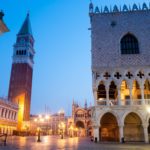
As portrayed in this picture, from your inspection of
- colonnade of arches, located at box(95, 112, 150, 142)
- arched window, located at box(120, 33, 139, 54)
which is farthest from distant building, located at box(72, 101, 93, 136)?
arched window, located at box(120, 33, 139, 54)

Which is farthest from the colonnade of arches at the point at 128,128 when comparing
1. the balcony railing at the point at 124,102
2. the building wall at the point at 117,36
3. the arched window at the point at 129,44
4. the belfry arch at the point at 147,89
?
the arched window at the point at 129,44

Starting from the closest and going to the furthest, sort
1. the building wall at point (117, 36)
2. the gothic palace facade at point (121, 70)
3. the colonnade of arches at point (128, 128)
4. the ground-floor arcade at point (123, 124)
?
the ground-floor arcade at point (123, 124), the gothic palace facade at point (121, 70), the colonnade of arches at point (128, 128), the building wall at point (117, 36)

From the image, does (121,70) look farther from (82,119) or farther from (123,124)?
(82,119)

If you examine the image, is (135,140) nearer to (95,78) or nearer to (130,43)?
(95,78)

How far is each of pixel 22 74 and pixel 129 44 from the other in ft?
140

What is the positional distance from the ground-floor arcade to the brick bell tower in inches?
1435

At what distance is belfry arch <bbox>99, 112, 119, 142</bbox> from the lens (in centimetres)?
2547

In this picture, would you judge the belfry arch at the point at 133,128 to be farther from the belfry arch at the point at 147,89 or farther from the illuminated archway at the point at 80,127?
the illuminated archway at the point at 80,127

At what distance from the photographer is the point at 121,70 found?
24.2m

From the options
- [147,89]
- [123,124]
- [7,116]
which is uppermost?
[147,89]

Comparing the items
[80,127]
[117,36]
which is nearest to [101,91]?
[117,36]

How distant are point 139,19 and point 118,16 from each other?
2.86 m

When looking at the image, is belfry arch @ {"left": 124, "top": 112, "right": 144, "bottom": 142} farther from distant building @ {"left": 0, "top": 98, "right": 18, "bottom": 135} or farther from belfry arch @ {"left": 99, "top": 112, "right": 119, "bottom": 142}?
distant building @ {"left": 0, "top": 98, "right": 18, "bottom": 135}

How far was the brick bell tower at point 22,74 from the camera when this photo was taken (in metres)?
58.2
